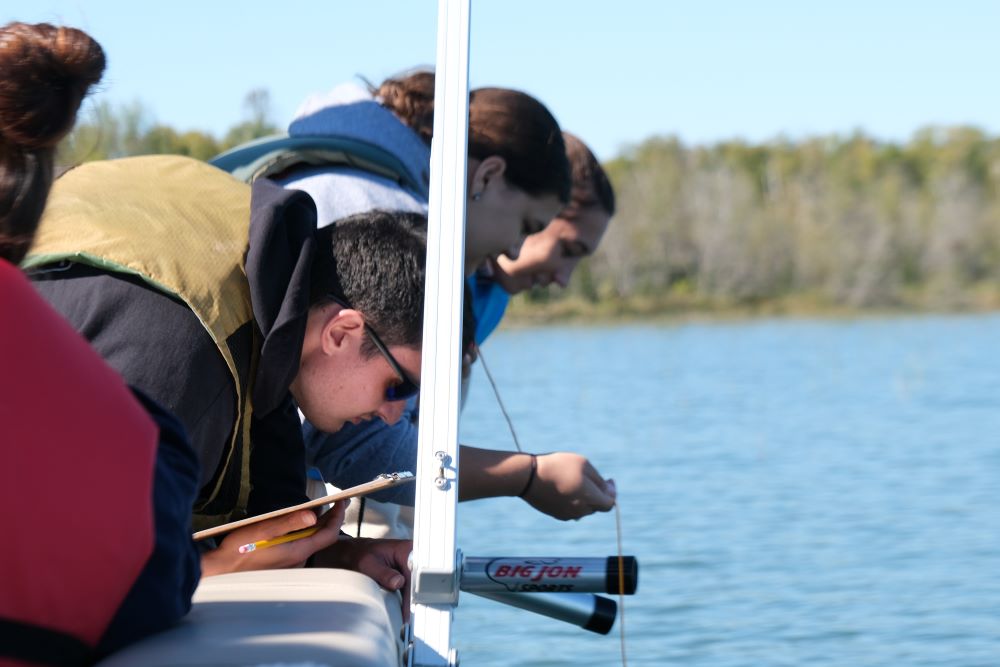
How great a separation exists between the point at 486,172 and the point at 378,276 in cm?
106

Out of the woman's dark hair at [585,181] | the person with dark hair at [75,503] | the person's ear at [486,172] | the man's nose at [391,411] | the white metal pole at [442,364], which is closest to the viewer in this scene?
the person with dark hair at [75,503]

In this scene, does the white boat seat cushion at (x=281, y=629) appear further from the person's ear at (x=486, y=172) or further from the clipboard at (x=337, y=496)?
the person's ear at (x=486, y=172)

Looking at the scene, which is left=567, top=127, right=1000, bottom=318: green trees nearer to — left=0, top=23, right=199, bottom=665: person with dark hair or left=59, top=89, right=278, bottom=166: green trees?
left=59, top=89, right=278, bottom=166: green trees

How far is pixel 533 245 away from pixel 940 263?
159 feet

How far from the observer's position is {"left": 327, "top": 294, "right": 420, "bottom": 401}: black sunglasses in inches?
82.9

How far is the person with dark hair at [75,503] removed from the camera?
105 cm

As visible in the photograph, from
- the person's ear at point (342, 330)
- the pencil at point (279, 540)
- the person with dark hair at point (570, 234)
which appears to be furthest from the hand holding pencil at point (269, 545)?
the person with dark hair at point (570, 234)

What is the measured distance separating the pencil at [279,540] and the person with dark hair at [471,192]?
1.56ft

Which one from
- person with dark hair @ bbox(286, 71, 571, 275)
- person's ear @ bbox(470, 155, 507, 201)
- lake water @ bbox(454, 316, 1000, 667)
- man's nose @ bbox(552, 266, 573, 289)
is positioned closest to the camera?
person with dark hair @ bbox(286, 71, 571, 275)

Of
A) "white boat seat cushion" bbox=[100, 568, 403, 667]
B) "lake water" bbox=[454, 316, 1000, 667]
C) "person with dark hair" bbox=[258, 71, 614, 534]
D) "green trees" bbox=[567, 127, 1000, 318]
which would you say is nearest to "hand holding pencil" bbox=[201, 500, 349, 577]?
"white boat seat cushion" bbox=[100, 568, 403, 667]

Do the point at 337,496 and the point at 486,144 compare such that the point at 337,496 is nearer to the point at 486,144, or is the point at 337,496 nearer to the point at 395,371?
the point at 395,371

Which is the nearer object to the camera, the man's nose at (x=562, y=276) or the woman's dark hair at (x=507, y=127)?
the woman's dark hair at (x=507, y=127)

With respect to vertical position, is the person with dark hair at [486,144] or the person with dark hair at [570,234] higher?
the person with dark hair at [486,144]

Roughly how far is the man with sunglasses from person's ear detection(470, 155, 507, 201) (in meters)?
0.87
